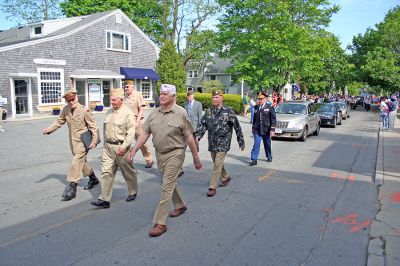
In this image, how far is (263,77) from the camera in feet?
92.9

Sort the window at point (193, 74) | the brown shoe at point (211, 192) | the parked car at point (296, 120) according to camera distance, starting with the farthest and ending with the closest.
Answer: the window at point (193, 74), the parked car at point (296, 120), the brown shoe at point (211, 192)

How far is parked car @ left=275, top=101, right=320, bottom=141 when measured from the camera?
1445 cm

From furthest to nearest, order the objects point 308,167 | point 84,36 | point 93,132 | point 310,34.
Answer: point 310,34 < point 84,36 < point 308,167 < point 93,132

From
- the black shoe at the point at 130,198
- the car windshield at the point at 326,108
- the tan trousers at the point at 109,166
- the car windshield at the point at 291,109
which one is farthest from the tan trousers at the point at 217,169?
the car windshield at the point at 326,108

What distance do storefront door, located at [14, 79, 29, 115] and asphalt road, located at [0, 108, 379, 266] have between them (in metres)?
14.4

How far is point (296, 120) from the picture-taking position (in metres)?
14.7

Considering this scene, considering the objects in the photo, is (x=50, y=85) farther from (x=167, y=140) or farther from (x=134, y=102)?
(x=167, y=140)

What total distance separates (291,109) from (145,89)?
18987mm

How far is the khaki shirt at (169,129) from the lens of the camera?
4805 millimetres

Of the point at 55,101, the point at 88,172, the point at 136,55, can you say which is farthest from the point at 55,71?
the point at 88,172

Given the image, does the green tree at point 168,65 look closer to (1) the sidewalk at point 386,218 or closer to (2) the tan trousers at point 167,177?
(1) the sidewalk at point 386,218

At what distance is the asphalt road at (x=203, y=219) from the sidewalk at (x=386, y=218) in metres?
0.14

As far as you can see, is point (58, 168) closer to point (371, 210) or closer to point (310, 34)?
point (371, 210)

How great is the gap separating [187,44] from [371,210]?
41002mm
